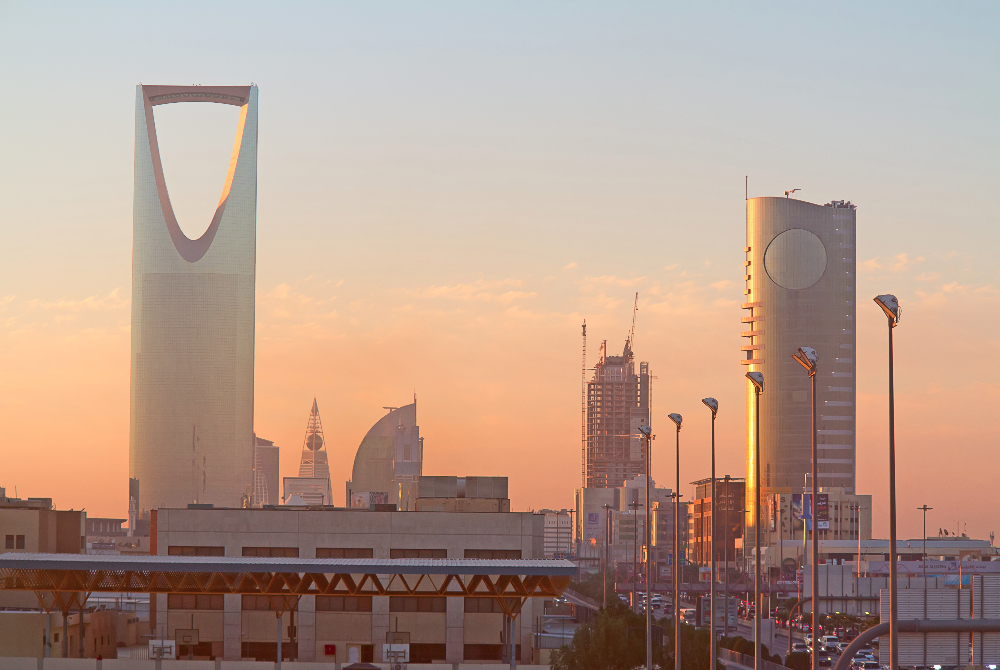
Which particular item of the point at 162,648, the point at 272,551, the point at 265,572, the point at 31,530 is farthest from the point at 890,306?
the point at 31,530

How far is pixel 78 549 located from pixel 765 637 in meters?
70.0

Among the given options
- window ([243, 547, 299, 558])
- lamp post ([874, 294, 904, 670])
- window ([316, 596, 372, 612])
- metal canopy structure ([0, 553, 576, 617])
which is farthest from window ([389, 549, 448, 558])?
lamp post ([874, 294, 904, 670])

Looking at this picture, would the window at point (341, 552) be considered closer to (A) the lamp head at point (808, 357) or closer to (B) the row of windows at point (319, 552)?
(B) the row of windows at point (319, 552)

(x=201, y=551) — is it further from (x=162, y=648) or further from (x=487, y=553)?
(x=487, y=553)

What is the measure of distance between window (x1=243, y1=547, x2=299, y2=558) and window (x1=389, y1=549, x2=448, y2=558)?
7107mm

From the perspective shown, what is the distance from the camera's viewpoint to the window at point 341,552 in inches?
4094

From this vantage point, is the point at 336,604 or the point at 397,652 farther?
the point at 336,604

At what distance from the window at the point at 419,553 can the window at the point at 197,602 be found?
1275 cm

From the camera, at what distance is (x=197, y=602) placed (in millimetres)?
102562

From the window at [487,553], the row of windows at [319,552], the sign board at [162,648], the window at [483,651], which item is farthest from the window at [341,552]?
the sign board at [162,648]

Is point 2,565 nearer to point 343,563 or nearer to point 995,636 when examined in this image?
point 343,563

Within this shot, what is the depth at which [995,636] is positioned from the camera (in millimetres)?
48000

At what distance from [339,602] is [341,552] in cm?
368

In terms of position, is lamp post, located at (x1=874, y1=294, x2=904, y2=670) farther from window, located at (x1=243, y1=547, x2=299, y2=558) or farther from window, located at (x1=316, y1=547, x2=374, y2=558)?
window, located at (x1=243, y1=547, x2=299, y2=558)
